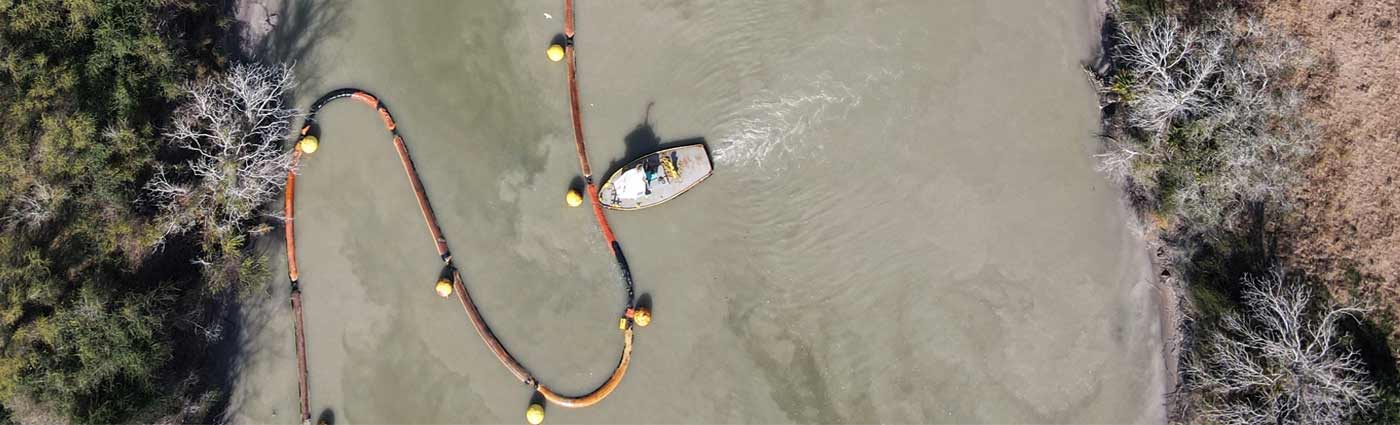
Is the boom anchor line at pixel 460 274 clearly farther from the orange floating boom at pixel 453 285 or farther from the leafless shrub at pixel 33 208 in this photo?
the leafless shrub at pixel 33 208

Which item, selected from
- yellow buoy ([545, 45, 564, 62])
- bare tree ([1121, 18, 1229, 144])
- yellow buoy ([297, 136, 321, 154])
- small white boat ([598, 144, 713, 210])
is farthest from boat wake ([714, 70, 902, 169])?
yellow buoy ([297, 136, 321, 154])

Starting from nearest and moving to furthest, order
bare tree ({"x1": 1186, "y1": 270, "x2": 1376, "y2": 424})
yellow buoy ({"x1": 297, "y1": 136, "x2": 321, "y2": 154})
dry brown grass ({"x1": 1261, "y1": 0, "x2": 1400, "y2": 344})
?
bare tree ({"x1": 1186, "y1": 270, "x2": 1376, "y2": 424}) < dry brown grass ({"x1": 1261, "y1": 0, "x2": 1400, "y2": 344}) < yellow buoy ({"x1": 297, "y1": 136, "x2": 321, "y2": 154})

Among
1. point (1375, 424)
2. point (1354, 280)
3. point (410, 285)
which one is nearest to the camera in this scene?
point (1375, 424)

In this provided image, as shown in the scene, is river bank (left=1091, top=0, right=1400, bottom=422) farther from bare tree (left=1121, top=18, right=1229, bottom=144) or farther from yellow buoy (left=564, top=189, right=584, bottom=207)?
yellow buoy (left=564, top=189, right=584, bottom=207)

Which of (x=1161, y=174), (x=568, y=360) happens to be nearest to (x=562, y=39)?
(x=568, y=360)

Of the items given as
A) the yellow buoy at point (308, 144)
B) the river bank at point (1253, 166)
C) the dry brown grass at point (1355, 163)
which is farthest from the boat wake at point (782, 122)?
the dry brown grass at point (1355, 163)

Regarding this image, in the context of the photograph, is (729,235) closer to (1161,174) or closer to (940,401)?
(940,401)

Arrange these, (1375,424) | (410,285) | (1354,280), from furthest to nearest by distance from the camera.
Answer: (410,285), (1354,280), (1375,424)
